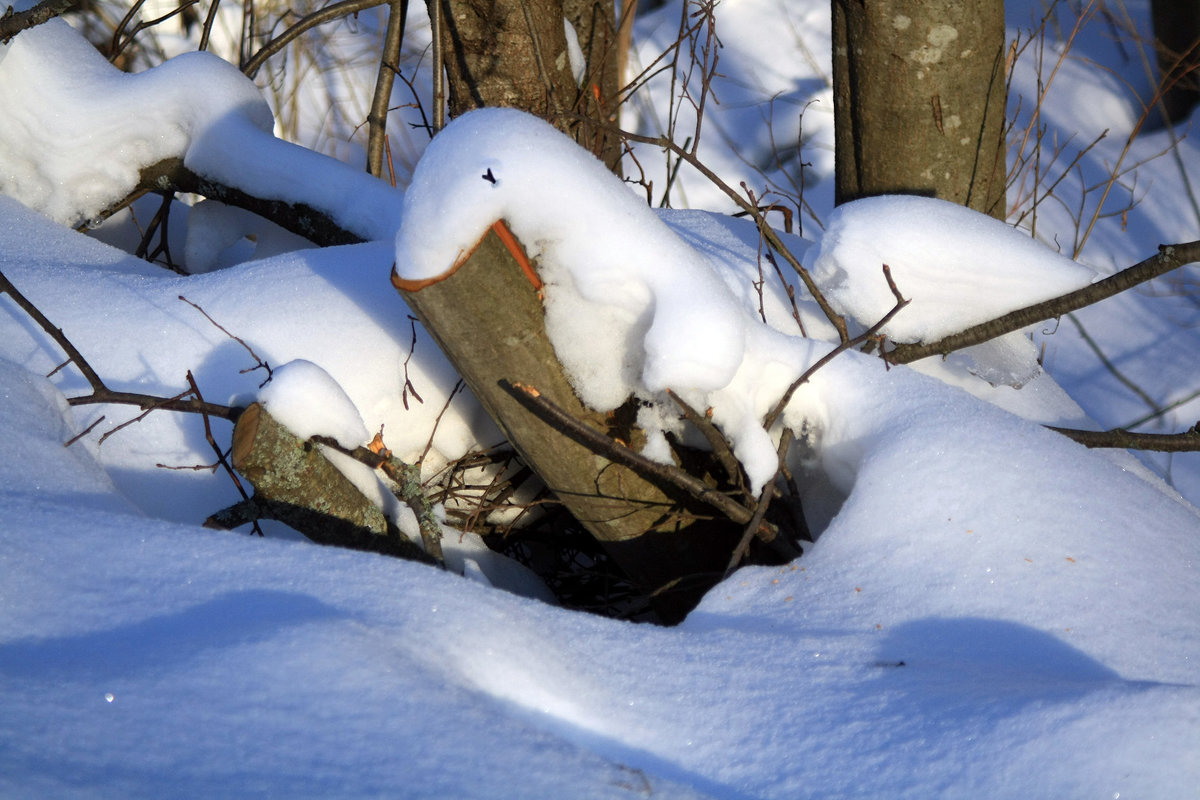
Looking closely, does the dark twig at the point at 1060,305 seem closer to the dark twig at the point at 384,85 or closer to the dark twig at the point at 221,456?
the dark twig at the point at 221,456

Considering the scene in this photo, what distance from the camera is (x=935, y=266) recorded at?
1.61 metres

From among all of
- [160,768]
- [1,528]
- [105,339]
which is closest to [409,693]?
[160,768]

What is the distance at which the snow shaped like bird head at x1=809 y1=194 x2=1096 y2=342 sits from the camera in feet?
5.27

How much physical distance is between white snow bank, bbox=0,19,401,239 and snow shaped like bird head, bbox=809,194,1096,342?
1080 millimetres

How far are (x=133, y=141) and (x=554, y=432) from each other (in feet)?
5.01

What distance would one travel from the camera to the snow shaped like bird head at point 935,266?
161 cm

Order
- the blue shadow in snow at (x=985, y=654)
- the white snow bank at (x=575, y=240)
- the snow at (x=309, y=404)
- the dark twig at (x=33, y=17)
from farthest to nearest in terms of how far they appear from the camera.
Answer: the dark twig at (x=33, y=17) → the snow at (x=309, y=404) → the white snow bank at (x=575, y=240) → the blue shadow in snow at (x=985, y=654)

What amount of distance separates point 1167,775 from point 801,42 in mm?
5974

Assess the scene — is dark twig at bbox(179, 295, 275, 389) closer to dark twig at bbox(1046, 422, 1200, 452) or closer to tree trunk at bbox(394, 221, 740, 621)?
tree trunk at bbox(394, 221, 740, 621)

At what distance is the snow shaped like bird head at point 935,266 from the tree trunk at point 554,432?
0.51 m

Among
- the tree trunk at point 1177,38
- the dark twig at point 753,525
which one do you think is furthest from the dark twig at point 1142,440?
the tree trunk at point 1177,38

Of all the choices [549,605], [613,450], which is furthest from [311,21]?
[549,605]

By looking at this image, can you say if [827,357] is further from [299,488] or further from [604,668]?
[299,488]

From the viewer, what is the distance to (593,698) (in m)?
0.98
